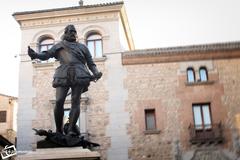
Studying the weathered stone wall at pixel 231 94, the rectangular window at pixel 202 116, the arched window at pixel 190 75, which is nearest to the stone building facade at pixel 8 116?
the arched window at pixel 190 75

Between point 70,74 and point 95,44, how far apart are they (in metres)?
15.0

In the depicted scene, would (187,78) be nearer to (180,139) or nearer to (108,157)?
(180,139)

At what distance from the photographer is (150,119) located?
20062mm

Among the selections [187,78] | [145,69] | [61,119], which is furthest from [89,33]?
[61,119]

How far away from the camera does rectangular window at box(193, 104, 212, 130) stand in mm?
19703

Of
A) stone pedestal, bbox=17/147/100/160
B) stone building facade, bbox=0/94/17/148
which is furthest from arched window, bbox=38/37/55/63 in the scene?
stone pedestal, bbox=17/147/100/160

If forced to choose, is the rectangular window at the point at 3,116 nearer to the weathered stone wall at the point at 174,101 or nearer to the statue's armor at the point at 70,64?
the weathered stone wall at the point at 174,101

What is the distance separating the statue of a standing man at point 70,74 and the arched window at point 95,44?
1430cm

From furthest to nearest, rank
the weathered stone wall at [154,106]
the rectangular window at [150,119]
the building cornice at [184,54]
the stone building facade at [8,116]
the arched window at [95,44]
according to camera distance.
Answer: the stone building facade at [8,116], the arched window at [95,44], the building cornice at [184,54], the rectangular window at [150,119], the weathered stone wall at [154,106]

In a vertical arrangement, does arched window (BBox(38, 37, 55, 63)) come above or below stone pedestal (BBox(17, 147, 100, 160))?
above

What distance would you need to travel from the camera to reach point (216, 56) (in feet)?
68.3

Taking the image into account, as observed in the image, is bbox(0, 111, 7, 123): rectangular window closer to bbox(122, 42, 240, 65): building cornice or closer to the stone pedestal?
bbox(122, 42, 240, 65): building cornice

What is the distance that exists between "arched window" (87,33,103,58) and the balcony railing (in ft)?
19.7

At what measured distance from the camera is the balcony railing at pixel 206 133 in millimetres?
19266
